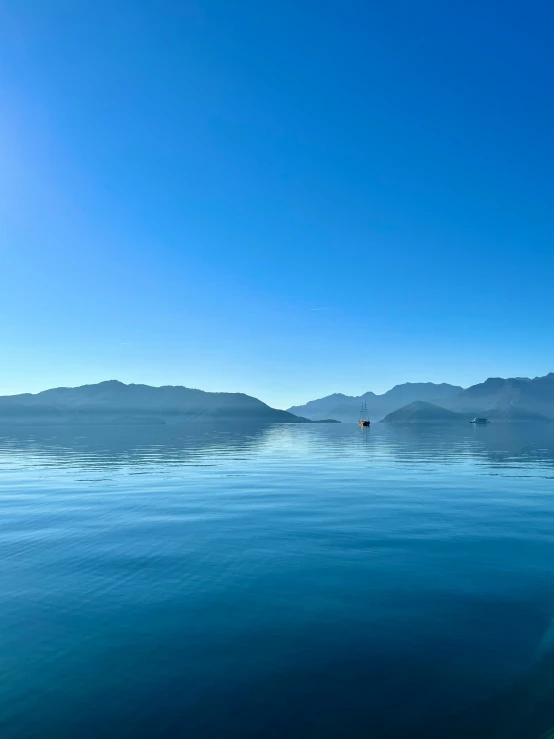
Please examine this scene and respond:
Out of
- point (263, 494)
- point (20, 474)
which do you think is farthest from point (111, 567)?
point (20, 474)

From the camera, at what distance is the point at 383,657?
1211 cm

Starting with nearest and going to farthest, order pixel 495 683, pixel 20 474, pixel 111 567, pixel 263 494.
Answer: pixel 495 683 → pixel 111 567 → pixel 263 494 → pixel 20 474

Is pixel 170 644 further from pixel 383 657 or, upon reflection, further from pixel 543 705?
pixel 543 705

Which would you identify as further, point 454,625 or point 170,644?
point 454,625

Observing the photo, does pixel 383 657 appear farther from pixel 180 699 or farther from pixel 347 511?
pixel 347 511

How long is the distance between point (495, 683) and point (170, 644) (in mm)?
8757

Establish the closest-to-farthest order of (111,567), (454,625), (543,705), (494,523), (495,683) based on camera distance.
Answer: (543,705) → (495,683) → (454,625) → (111,567) → (494,523)

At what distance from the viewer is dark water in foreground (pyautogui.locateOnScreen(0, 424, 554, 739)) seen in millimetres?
9922

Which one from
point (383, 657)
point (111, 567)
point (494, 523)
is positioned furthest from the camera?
point (494, 523)

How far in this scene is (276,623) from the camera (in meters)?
14.2

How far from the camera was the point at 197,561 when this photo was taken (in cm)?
2045

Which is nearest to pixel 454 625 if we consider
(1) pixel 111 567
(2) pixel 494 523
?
(1) pixel 111 567

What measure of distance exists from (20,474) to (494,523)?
5143 centimetres

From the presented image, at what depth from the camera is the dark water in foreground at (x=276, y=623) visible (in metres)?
9.92
